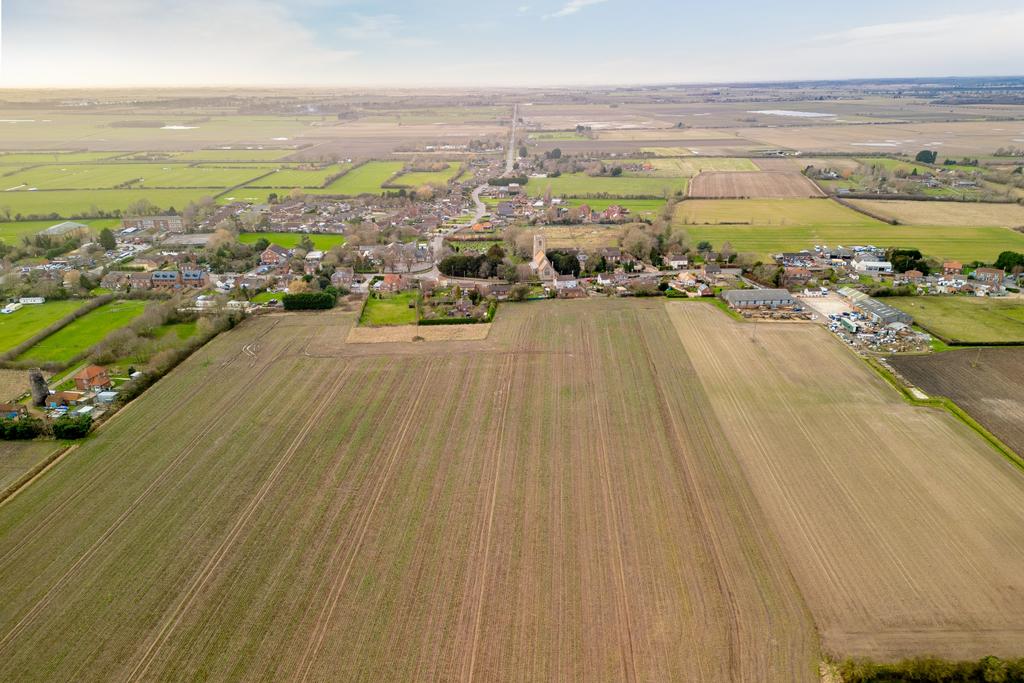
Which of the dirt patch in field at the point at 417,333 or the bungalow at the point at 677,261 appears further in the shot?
the bungalow at the point at 677,261

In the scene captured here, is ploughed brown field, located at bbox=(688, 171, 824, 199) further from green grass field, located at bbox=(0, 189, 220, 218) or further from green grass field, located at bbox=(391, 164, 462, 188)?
green grass field, located at bbox=(0, 189, 220, 218)

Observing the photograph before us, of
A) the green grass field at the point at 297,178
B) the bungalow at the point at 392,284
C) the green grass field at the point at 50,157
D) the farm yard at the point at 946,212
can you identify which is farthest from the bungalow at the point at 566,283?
the green grass field at the point at 50,157

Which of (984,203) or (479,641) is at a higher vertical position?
(984,203)

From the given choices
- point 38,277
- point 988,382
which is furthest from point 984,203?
point 38,277

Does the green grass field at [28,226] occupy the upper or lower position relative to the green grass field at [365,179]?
lower

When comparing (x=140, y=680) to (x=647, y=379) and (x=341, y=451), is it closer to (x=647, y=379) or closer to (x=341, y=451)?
(x=341, y=451)

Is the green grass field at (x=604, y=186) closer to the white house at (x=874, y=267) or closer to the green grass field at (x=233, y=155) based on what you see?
the white house at (x=874, y=267)
